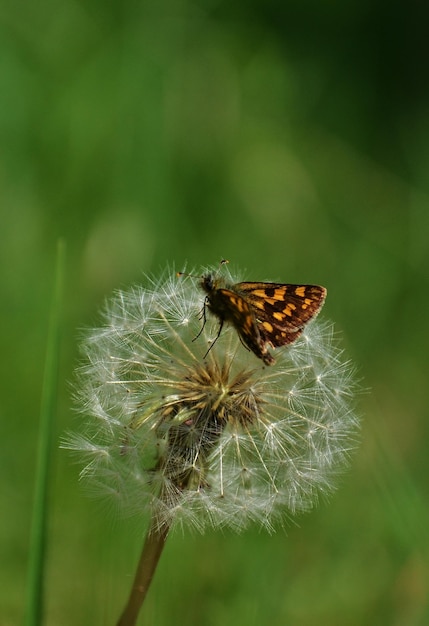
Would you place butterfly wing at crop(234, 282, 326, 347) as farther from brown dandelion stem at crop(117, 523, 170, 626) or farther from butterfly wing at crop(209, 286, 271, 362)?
brown dandelion stem at crop(117, 523, 170, 626)

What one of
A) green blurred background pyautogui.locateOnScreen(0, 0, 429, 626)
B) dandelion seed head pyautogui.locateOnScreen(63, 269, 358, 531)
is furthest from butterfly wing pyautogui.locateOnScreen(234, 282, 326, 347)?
green blurred background pyautogui.locateOnScreen(0, 0, 429, 626)

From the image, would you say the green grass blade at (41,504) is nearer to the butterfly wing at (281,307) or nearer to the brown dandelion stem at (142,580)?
the brown dandelion stem at (142,580)

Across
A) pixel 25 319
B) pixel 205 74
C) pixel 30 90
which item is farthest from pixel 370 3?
pixel 25 319

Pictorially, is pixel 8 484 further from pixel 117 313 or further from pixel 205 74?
pixel 205 74

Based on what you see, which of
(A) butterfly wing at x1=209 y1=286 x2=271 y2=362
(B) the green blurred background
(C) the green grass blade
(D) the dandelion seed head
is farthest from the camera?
(B) the green blurred background

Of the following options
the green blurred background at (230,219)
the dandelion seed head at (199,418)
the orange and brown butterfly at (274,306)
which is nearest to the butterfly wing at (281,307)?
the orange and brown butterfly at (274,306)

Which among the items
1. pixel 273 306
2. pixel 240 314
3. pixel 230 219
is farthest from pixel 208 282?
pixel 230 219
